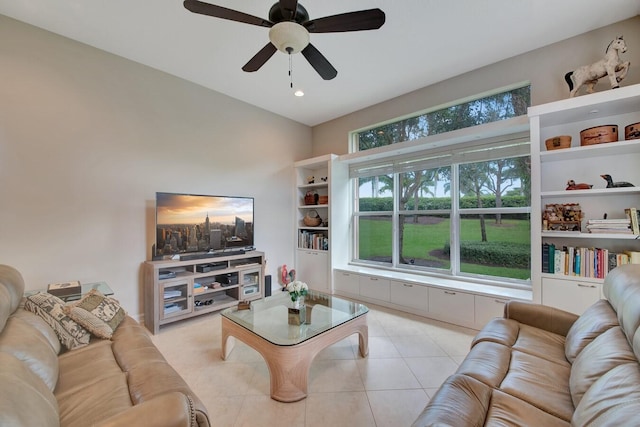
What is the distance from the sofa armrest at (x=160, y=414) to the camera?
3.00 feet

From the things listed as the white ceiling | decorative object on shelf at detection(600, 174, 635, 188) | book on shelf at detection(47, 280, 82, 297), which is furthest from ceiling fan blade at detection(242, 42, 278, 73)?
decorative object on shelf at detection(600, 174, 635, 188)

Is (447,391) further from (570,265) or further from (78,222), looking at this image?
(78,222)

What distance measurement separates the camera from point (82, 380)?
138cm

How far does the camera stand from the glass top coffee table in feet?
6.07

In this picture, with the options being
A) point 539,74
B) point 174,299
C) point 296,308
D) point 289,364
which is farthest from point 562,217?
point 174,299

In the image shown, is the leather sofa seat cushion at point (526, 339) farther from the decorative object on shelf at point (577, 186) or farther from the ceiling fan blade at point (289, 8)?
the ceiling fan blade at point (289, 8)

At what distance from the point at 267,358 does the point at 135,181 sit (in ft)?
8.46

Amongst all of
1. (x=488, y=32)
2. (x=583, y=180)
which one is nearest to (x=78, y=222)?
(x=488, y=32)

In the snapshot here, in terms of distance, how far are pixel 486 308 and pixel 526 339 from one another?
119cm

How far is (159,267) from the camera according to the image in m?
2.93

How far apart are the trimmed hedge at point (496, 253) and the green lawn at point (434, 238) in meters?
0.05

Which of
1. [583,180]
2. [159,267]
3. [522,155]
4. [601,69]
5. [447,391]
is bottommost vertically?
[447,391]

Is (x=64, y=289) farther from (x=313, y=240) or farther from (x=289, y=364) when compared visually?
(x=313, y=240)

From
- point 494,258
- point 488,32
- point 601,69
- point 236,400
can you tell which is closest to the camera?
point 236,400
